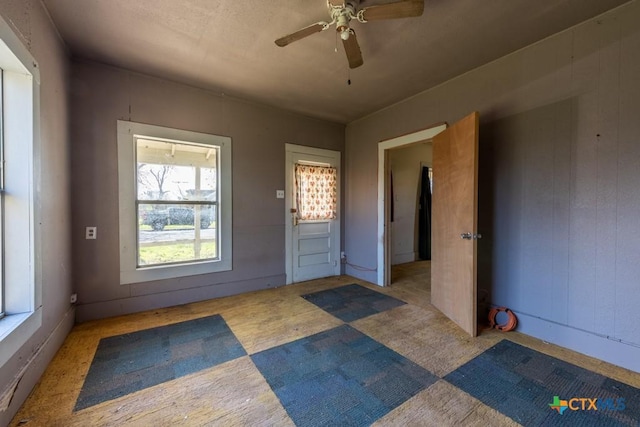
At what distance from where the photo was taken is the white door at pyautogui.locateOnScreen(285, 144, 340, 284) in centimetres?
402

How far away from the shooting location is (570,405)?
1553mm

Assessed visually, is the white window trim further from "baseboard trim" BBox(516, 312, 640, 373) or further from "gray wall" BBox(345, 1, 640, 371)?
"baseboard trim" BBox(516, 312, 640, 373)

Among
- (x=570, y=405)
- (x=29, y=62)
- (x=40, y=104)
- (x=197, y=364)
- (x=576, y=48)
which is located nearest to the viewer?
(x=570, y=405)

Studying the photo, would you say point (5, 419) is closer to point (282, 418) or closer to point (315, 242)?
point (282, 418)

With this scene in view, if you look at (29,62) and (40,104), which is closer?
(29,62)

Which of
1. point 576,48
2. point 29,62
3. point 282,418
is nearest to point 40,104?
point 29,62

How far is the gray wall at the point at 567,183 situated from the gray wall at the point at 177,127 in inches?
101

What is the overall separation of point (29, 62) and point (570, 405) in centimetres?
397

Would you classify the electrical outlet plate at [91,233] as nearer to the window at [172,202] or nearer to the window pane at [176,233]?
the window at [172,202]

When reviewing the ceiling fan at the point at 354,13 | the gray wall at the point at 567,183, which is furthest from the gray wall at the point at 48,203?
the gray wall at the point at 567,183

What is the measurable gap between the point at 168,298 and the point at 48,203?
1571mm

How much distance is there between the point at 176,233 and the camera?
3182mm

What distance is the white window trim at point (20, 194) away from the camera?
5.23 ft

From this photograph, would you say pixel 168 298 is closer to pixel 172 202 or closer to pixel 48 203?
pixel 172 202
